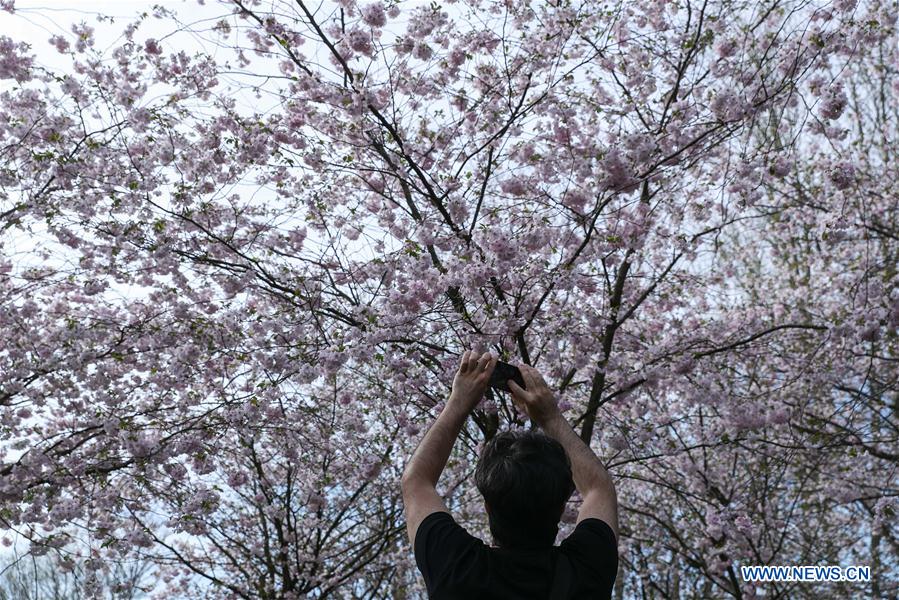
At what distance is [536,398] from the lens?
2031 mm

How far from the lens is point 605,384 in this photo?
6.46 metres

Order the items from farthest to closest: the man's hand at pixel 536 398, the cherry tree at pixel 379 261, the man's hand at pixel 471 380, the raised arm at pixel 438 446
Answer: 1. the cherry tree at pixel 379 261
2. the man's hand at pixel 536 398
3. the man's hand at pixel 471 380
4. the raised arm at pixel 438 446

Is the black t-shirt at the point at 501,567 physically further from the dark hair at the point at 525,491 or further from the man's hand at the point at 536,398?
the man's hand at the point at 536,398

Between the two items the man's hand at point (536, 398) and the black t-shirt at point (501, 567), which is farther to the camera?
the man's hand at point (536, 398)

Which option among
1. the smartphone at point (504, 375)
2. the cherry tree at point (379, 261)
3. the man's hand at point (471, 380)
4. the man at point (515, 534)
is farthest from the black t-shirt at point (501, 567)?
the cherry tree at point (379, 261)

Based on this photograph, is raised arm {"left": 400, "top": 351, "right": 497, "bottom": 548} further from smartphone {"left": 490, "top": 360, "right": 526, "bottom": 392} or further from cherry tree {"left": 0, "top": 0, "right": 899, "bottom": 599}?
cherry tree {"left": 0, "top": 0, "right": 899, "bottom": 599}

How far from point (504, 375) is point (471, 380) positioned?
15cm

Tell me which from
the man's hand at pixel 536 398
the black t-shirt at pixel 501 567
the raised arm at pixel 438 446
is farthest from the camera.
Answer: the man's hand at pixel 536 398

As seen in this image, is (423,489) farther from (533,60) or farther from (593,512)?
(533,60)

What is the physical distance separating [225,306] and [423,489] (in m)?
5.08

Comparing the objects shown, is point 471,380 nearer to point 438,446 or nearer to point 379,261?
point 438,446

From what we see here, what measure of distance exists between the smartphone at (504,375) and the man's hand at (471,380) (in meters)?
0.05

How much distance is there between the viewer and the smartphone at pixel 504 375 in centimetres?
206

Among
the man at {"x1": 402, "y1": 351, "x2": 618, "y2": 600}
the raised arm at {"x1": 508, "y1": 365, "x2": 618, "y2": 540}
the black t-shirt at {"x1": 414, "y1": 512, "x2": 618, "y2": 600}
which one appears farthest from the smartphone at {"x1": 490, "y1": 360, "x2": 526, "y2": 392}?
the black t-shirt at {"x1": 414, "y1": 512, "x2": 618, "y2": 600}
